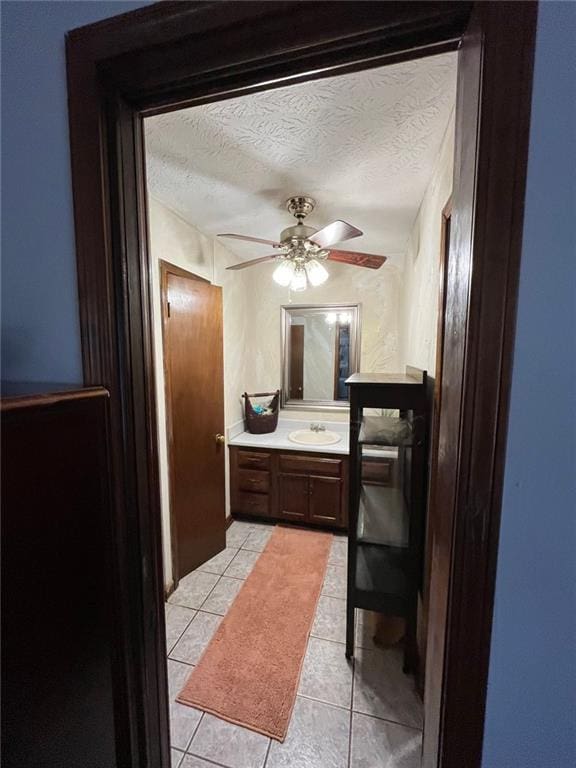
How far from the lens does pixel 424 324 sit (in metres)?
1.56

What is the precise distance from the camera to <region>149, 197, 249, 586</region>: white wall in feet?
5.81

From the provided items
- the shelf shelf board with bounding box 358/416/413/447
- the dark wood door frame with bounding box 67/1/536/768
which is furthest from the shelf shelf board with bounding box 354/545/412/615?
the dark wood door frame with bounding box 67/1/536/768

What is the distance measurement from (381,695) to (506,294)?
179cm

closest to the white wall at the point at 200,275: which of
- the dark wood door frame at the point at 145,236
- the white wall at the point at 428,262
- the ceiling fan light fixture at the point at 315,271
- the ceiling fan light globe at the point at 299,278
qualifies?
the dark wood door frame at the point at 145,236

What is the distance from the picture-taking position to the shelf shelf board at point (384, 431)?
1.55 metres

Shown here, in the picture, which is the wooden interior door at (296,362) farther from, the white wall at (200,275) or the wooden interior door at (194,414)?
the wooden interior door at (194,414)

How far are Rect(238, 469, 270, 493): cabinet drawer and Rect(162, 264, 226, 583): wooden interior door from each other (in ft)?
0.84

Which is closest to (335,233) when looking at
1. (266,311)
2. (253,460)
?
(266,311)

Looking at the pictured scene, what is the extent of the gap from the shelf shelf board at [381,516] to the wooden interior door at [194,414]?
1.16m

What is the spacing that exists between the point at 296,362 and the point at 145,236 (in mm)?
2353

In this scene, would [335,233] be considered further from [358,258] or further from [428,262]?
[428,262]

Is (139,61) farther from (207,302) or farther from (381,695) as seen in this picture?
(381,695)

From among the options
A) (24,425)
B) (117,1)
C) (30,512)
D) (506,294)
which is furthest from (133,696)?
(117,1)

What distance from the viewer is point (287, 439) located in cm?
273
